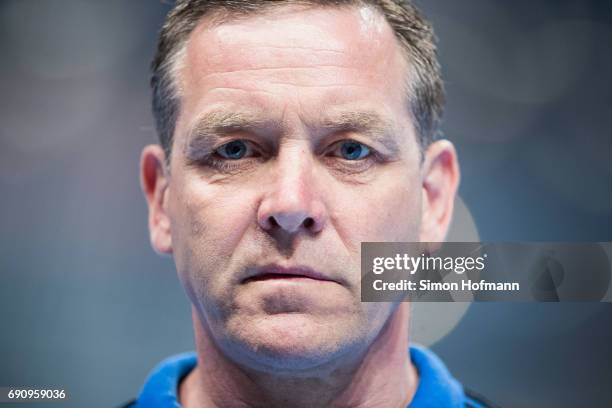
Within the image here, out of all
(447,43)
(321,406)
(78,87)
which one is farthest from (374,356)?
(78,87)

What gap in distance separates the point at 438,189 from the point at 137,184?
702 millimetres

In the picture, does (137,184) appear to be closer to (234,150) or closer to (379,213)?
(234,150)

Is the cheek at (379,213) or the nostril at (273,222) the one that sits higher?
the cheek at (379,213)

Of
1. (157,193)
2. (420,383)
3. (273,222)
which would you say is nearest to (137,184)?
(157,193)

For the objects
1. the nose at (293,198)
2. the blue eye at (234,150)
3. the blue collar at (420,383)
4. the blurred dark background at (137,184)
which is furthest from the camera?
the blurred dark background at (137,184)

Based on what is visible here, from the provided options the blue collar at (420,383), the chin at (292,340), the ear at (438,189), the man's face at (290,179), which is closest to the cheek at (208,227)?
the man's face at (290,179)

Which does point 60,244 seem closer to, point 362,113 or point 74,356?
point 74,356

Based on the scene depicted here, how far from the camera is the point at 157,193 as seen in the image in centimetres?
156

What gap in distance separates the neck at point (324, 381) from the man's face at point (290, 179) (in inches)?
2.4

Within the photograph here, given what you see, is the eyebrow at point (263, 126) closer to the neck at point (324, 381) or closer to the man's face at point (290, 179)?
the man's face at point (290, 179)

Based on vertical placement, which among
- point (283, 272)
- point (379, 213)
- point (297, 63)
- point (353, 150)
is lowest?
point (283, 272)

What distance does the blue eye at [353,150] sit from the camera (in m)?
1.36

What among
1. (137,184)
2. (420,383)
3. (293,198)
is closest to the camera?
(293,198)

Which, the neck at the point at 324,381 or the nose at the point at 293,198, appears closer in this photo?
the nose at the point at 293,198
